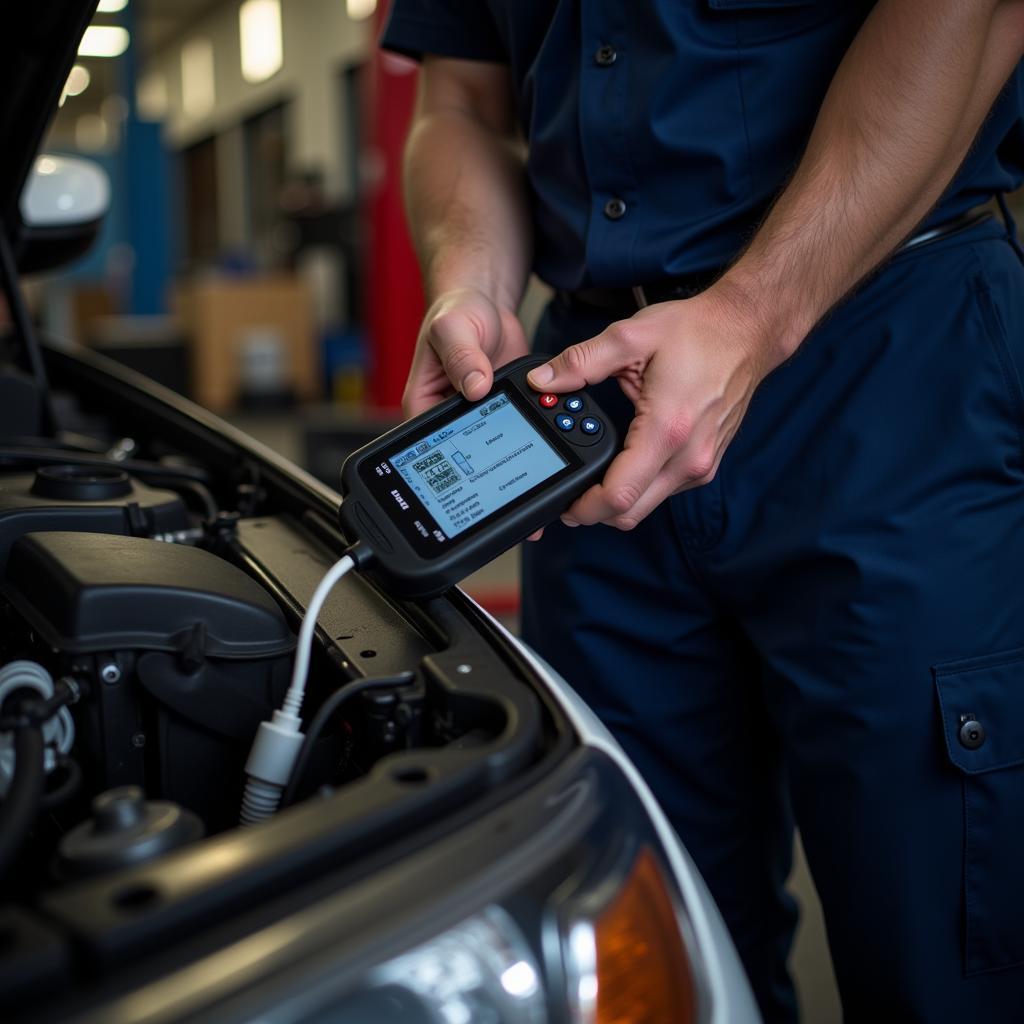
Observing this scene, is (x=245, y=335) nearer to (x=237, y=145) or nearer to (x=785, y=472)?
(x=237, y=145)

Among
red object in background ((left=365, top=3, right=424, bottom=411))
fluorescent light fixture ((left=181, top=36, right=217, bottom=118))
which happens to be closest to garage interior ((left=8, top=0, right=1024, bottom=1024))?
red object in background ((left=365, top=3, right=424, bottom=411))

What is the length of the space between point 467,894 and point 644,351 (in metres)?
0.40

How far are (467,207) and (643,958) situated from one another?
2.30 feet

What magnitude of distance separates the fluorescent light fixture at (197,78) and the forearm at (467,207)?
43.7ft

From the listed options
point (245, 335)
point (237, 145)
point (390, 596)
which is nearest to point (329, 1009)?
point (390, 596)

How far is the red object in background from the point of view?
11.9 feet

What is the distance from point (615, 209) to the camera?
0.88 metres

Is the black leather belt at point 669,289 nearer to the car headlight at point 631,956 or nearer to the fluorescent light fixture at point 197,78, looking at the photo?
the car headlight at point 631,956

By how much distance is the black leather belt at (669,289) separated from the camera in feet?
2.68

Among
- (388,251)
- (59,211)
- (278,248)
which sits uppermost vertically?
(59,211)

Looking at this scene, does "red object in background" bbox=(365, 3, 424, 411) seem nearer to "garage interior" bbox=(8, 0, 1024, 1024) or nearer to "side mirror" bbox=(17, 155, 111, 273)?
"garage interior" bbox=(8, 0, 1024, 1024)

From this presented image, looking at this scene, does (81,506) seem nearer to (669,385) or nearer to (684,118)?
(669,385)

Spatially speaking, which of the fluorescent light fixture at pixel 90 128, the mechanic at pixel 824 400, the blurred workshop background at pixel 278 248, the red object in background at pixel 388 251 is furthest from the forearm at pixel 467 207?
the fluorescent light fixture at pixel 90 128

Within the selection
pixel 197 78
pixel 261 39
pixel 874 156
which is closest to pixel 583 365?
pixel 874 156
